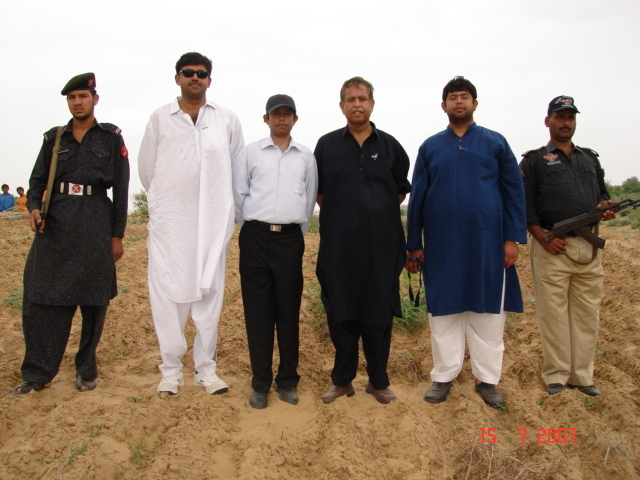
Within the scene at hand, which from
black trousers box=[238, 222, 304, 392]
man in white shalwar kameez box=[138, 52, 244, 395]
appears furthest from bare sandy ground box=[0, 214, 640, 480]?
man in white shalwar kameez box=[138, 52, 244, 395]

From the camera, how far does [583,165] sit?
380 centimetres

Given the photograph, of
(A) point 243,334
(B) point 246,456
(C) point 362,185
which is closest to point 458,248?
(C) point 362,185

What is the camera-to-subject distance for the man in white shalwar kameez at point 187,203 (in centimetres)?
346

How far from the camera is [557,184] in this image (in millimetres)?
3766

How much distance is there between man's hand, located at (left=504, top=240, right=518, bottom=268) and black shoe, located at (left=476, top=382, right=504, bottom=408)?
0.80 meters

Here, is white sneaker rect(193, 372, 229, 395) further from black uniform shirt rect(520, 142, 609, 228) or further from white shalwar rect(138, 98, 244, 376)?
black uniform shirt rect(520, 142, 609, 228)

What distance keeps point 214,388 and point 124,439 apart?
698 millimetres

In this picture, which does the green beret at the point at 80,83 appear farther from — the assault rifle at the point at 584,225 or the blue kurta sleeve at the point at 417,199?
the assault rifle at the point at 584,225

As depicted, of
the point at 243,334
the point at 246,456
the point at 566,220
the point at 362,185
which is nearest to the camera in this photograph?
the point at 246,456

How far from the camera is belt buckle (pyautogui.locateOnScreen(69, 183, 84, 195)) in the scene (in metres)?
3.48

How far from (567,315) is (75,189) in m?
3.38

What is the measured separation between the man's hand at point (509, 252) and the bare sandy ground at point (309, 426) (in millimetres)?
862

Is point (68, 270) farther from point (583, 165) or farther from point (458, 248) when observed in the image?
point (583, 165)

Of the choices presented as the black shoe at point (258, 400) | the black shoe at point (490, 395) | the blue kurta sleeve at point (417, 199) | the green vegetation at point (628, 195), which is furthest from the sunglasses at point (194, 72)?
the green vegetation at point (628, 195)
